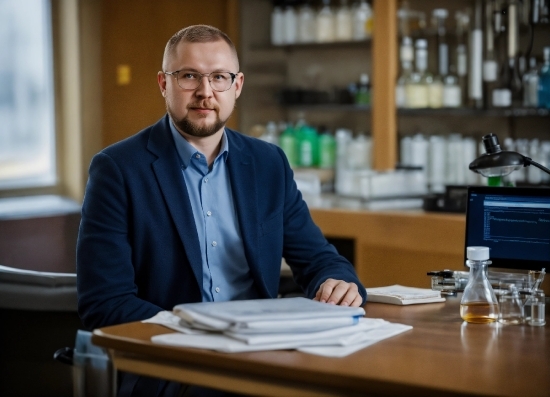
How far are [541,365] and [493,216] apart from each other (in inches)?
27.8

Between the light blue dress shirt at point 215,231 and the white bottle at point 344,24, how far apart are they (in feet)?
10.4

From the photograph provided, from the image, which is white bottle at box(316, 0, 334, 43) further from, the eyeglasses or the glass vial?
the glass vial

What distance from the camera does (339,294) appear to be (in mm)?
1871

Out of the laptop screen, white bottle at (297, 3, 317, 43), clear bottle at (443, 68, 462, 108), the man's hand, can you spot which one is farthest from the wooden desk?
white bottle at (297, 3, 317, 43)

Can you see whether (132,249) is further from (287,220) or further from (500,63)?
(500,63)

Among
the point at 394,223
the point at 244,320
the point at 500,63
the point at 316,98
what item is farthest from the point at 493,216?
the point at 316,98

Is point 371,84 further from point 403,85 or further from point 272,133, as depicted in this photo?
point 272,133

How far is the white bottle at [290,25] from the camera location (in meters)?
5.39

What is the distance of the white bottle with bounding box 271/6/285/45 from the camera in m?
5.44

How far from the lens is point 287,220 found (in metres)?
2.26

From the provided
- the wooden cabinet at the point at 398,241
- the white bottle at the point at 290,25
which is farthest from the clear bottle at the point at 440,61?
the wooden cabinet at the point at 398,241

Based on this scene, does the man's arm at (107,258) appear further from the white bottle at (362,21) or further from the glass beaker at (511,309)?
the white bottle at (362,21)

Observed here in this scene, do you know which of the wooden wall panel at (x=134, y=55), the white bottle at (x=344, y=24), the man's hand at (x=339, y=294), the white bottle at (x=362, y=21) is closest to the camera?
the man's hand at (x=339, y=294)

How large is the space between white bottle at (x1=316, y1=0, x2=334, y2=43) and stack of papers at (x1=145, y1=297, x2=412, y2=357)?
3828 millimetres
